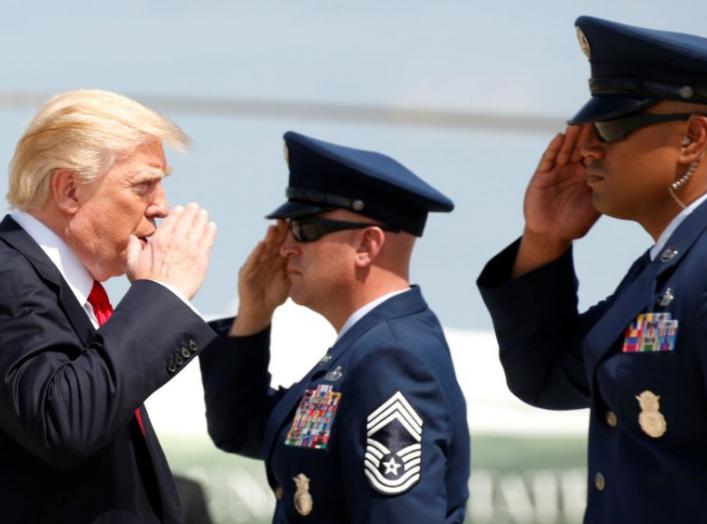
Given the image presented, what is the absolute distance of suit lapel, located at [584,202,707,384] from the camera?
227 centimetres

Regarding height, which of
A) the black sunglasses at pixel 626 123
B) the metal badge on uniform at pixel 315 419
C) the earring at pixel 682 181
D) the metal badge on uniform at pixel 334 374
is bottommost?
the metal badge on uniform at pixel 315 419

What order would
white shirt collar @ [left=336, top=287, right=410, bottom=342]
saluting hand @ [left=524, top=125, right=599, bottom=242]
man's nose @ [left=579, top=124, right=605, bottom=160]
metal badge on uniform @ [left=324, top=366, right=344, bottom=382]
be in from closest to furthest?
man's nose @ [left=579, top=124, right=605, bottom=160] → saluting hand @ [left=524, top=125, right=599, bottom=242] → metal badge on uniform @ [left=324, top=366, right=344, bottom=382] → white shirt collar @ [left=336, top=287, right=410, bottom=342]

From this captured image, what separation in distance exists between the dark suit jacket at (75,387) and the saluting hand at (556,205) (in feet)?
2.06

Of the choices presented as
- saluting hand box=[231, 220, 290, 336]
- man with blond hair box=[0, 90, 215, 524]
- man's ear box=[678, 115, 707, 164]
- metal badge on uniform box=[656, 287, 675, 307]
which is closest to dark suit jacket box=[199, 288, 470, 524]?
man with blond hair box=[0, 90, 215, 524]

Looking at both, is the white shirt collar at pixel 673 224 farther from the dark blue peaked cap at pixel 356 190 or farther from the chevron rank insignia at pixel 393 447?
the dark blue peaked cap at pixel 356 190

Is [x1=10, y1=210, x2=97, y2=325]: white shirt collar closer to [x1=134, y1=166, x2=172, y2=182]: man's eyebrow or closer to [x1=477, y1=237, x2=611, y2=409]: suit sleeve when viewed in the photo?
[x1=134, y1=166, x2=172, y2=182]: man's eyebrow

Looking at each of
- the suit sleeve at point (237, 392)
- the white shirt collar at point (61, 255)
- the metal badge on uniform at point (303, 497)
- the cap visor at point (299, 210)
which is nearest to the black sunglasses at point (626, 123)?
the cap visor at point (299, 210)

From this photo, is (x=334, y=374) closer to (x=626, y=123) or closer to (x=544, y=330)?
(x=544, y=330)

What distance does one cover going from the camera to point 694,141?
90.0 inches

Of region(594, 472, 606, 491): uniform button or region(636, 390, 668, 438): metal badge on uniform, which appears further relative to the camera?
region(594, 472, 606, 491): uniform button

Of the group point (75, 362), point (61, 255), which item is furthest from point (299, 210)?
point (75, 362)

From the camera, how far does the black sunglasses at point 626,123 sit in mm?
2309

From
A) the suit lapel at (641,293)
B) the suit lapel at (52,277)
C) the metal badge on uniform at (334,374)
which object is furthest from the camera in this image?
the metal badge on uniform at (334,374)

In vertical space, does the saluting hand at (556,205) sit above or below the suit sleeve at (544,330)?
above
